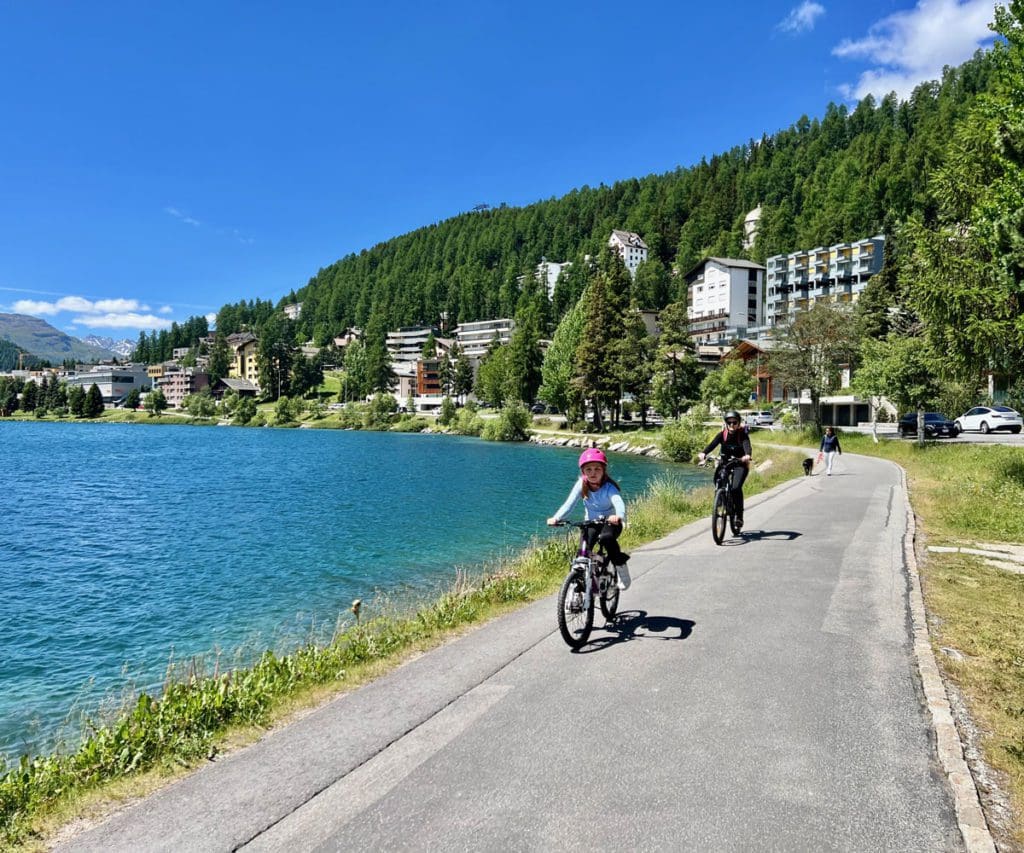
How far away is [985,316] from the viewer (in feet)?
62.1

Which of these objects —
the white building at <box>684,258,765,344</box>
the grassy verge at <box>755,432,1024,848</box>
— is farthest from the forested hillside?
the grassy verge at <box>755,432,1024,848</box>

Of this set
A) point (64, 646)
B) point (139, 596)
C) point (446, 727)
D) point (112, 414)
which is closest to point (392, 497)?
point (139, 596)

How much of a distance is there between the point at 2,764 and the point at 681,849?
6.25 metres

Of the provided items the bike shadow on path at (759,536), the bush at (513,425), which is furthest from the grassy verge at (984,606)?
the bush at (513,425)

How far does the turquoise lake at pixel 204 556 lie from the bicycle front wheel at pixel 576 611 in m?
5.60

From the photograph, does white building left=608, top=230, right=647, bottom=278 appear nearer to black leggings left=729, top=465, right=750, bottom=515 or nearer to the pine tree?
the pine tree

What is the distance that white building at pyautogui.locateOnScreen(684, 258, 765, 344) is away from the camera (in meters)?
142

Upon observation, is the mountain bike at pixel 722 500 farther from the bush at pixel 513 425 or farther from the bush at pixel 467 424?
the bush at pixel 467 424

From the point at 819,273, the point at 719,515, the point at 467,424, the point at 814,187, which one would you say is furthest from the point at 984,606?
the point at 814,187

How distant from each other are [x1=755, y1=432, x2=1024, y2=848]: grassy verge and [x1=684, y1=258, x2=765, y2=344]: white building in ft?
409

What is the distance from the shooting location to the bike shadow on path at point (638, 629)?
25.0 ft

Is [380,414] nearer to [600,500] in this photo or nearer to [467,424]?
[467,424]

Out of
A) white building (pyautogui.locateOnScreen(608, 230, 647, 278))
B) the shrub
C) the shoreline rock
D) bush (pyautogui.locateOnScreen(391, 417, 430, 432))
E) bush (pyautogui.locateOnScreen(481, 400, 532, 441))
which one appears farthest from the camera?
white building (pyautogui.locateOnScreen(608, 230, 647, 278))

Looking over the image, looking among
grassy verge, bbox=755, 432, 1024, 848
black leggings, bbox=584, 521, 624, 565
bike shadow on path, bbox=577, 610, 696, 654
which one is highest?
black leggings, bbox=584, 521, 624, 565
